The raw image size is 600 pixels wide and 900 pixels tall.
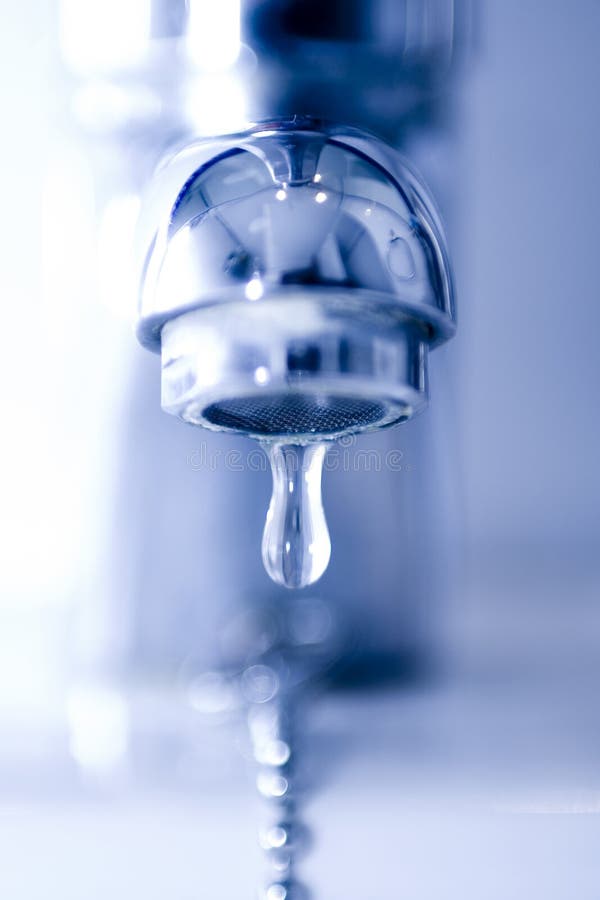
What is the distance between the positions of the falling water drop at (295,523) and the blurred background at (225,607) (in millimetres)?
59

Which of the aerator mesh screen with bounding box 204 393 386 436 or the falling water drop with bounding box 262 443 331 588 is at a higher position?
the aerator mesh screen with bounding box 204 393 386 436

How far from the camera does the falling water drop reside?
0.79 ft

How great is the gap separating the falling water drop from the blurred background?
6 centimetres

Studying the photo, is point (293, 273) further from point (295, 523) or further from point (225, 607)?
point (225, 607)

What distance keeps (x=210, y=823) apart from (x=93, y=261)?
252 mm

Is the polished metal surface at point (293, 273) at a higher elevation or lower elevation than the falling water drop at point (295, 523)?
higher

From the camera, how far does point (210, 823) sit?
0.84 feet

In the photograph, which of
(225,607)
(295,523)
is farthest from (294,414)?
(225,607)

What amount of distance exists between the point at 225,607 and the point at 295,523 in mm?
126

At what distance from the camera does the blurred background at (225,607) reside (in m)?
0.25

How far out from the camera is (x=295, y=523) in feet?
0.80

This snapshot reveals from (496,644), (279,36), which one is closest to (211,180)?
(279,36)

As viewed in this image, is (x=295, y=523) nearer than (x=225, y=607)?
Yes

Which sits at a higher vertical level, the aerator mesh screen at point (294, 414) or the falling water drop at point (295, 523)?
the aerator mesh screen at point (294, 414)
